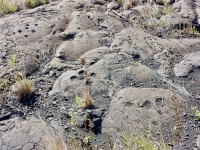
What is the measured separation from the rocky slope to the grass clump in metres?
0.10

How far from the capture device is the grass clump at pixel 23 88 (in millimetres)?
4203

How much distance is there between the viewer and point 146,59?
16.2 feet

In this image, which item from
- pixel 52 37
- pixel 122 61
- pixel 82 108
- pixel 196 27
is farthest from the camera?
pixel 196 27

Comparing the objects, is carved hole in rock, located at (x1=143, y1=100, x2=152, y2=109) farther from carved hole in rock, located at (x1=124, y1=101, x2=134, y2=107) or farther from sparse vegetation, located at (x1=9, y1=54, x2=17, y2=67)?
sparse vegetation, located at (x1=9, y1=54, x2=17, y2=67)

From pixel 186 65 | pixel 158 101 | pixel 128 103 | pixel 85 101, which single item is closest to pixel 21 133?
pixel 85 101

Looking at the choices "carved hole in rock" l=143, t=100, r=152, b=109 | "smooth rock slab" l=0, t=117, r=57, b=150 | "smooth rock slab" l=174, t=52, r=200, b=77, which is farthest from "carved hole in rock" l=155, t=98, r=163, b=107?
"smooth rock slab" l=0, t=117, r=57, b=150

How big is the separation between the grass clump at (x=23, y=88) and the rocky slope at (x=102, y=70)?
0.10 meters

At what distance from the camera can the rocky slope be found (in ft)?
12.0

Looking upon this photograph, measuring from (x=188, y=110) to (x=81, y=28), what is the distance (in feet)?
9.23

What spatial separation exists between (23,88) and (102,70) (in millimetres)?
1223

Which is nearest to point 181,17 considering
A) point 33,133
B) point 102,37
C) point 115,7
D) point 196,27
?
point 196,27

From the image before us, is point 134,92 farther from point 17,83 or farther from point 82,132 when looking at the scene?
point 17,83

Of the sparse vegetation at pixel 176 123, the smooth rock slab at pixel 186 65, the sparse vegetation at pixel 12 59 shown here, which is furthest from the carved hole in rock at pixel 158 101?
the sparse vegetation at pixel 12 59

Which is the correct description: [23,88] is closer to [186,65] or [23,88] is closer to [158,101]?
[158,101]
